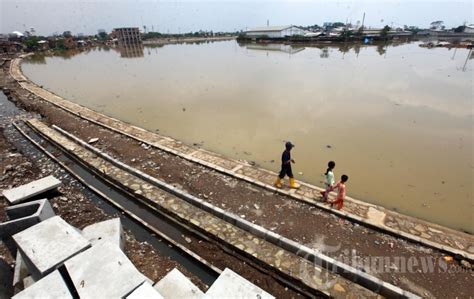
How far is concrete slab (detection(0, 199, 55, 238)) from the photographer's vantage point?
420cm

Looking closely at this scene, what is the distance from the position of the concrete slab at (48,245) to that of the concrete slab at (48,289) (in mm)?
260

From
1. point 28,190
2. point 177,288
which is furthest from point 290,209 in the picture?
point 28,190

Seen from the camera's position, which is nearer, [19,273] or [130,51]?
[19,273]

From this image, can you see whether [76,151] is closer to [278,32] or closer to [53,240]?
[53,240]

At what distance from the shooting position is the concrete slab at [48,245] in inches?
129

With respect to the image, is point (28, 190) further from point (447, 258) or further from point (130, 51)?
point (130, 51)

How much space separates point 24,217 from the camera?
4410mm

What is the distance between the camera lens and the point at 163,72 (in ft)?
81.0

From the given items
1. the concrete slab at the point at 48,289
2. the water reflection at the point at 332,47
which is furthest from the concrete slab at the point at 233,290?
the water reflection at the point at 332,47

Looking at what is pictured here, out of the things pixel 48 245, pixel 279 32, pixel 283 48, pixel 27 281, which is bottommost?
pixel 27 281

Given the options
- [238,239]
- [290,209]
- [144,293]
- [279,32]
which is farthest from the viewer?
[279,32]

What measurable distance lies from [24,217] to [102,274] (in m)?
2.58

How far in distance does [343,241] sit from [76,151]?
932cm

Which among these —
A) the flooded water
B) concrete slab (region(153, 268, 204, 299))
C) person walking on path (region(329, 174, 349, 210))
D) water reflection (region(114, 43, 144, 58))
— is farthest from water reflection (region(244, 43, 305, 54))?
concrete slab (region(153, 268, 204, 299))
